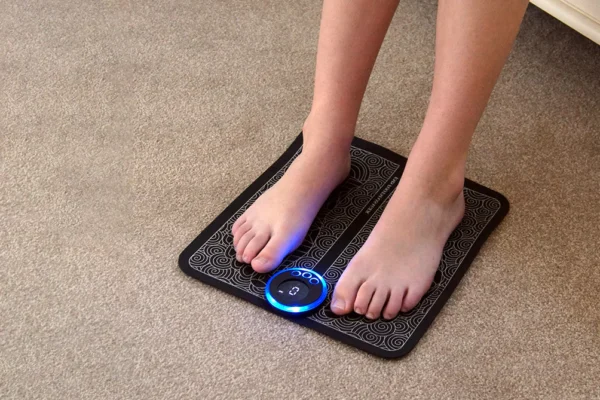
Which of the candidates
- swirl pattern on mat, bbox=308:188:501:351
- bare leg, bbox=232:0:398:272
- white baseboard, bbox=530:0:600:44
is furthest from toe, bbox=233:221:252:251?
white baseboard, bbox=530:0:600:44

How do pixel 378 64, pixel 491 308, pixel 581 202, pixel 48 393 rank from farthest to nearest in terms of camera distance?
pixel 378 64, pixel 581 202, pixel 491 308, pixel 48 393

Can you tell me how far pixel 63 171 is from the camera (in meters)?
A: 1.15

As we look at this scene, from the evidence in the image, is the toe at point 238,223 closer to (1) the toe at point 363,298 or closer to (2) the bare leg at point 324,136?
(2) the bare leg at point 324,136

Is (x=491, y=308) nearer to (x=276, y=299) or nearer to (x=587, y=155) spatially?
(x=276, y=299)

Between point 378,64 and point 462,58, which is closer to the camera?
point 462,58

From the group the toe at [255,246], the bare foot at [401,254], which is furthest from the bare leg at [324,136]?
the bare foot at [401,254]

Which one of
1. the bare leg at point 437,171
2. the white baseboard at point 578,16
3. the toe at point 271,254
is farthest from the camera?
the white baseboard at point 578,16

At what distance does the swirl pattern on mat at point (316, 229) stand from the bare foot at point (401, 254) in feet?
0.28

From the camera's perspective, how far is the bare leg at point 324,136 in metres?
0.98

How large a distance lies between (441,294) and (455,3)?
1.13 feet

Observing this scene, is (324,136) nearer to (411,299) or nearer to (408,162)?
(408,162)

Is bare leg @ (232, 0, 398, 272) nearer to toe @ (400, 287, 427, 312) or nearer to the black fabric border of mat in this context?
the black fabric border of mat

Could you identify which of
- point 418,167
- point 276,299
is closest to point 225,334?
point 276,299

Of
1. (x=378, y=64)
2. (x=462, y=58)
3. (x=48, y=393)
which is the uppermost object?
(x=462, y=58)
